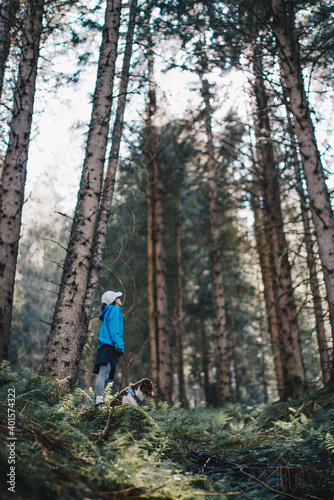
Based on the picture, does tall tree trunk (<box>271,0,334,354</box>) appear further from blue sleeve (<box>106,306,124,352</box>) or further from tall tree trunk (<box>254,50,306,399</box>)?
blue sleeve (<box>106,306,124,352</box>)

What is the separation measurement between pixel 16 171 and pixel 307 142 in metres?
5.13

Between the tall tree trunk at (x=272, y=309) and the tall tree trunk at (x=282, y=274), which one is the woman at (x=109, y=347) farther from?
the tall tree trunk at (x=272, y=309)

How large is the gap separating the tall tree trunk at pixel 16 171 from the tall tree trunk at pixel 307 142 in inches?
178

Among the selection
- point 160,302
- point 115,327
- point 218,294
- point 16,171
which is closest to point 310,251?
point 115,327

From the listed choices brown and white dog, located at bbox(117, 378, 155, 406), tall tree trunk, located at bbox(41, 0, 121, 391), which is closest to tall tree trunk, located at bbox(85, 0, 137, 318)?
tall tree trunk, located at bbox(41, 0, 121, 391)

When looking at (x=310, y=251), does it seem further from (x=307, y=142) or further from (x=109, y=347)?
(x=109, y=347)

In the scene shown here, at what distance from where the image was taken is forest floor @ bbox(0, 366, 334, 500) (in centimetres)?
179

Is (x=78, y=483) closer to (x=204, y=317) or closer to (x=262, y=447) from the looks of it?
(x=262, y=447)

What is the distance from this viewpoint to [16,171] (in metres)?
5.76

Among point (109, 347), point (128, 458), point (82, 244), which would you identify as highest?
point (82, 244)

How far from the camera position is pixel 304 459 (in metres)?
3.14

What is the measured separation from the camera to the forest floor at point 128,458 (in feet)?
5.88

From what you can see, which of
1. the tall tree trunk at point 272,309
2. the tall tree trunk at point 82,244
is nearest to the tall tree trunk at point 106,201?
the tall tree trunk at point 82,244

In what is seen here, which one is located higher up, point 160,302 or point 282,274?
point 160,302
